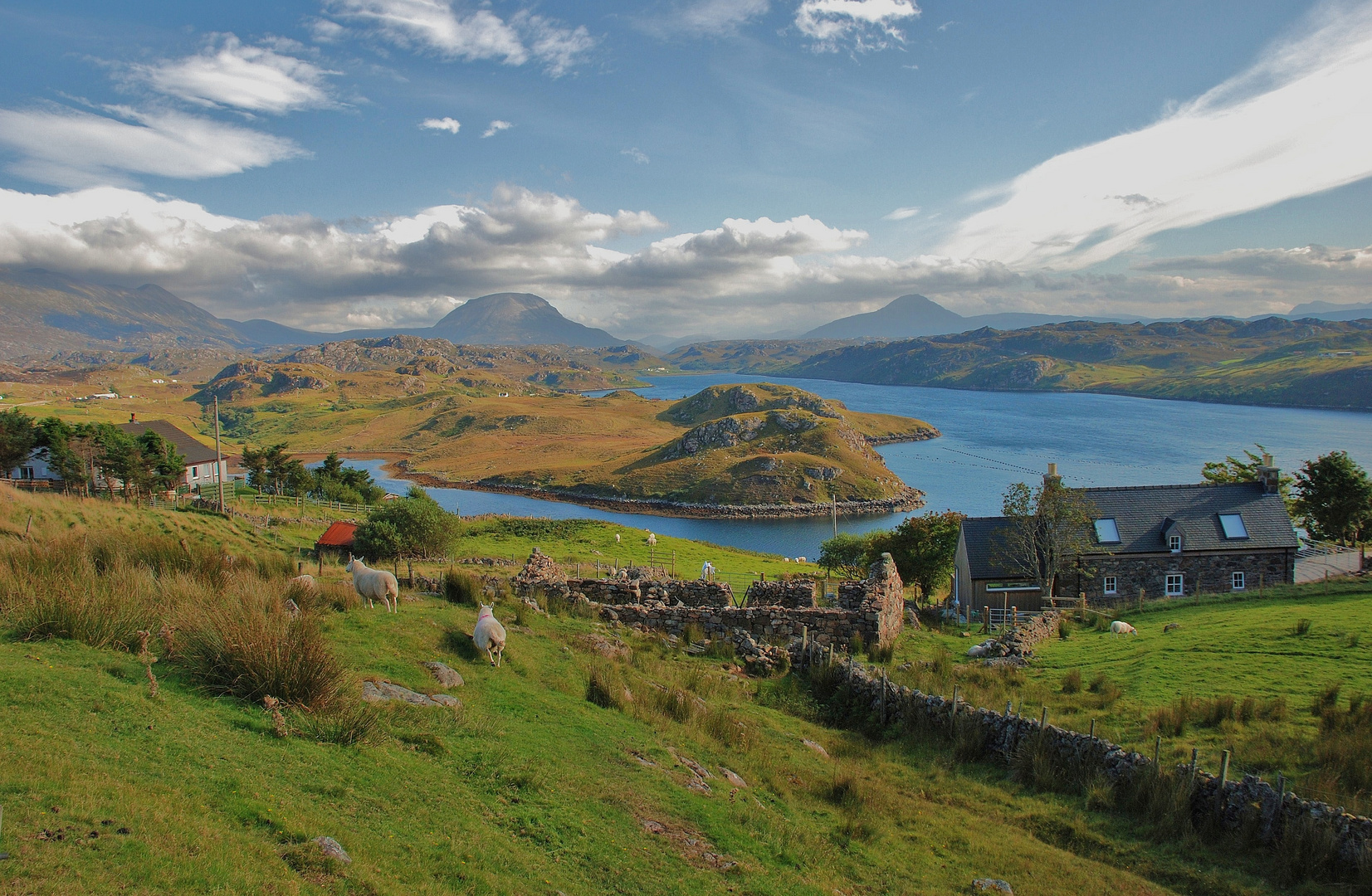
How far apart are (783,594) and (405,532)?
82.8 feet

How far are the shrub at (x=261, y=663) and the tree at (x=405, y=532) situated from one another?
30.2 meters

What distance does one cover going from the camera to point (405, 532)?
3828 cm

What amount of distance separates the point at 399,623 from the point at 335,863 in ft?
22.3

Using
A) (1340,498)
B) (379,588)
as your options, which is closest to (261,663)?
(379,588)

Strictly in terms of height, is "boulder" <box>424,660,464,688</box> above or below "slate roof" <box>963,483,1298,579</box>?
above

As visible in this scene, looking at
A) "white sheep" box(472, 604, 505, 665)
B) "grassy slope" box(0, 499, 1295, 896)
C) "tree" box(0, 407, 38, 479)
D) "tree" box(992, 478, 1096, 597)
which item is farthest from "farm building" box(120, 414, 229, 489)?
"grassy slope" box(0, 499, 1295, 896)

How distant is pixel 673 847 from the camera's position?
725cm

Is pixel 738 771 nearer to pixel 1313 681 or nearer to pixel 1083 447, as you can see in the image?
pixel 1313 681

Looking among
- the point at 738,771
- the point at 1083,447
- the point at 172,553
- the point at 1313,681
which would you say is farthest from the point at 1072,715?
the point at 1083,447

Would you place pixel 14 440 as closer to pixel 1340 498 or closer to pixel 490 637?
pixel 490 637

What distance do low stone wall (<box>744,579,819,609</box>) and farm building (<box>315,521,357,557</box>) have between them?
24.8 m

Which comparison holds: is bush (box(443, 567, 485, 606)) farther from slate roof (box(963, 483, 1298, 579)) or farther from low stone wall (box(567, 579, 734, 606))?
slate roof (box(963, 483, 1298, 579))

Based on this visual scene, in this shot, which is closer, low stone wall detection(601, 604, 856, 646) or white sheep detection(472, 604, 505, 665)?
white sheep detection(472, 604, 505, 665)

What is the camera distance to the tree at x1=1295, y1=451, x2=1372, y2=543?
123 ft
